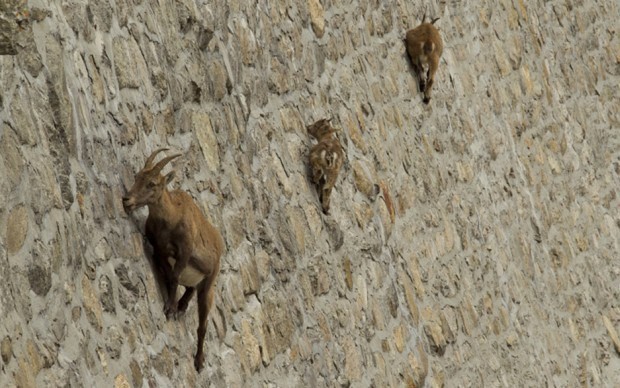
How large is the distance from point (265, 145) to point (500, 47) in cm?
440

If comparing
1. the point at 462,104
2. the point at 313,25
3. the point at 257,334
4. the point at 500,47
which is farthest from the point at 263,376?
the point at 500,47

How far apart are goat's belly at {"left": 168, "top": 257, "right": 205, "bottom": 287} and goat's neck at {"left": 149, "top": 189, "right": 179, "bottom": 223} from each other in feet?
0.60

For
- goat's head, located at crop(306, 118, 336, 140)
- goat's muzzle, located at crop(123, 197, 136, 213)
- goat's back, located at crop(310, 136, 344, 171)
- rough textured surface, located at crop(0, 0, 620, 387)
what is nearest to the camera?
rough textured surface, located at crop(0, 0, 620, 387)

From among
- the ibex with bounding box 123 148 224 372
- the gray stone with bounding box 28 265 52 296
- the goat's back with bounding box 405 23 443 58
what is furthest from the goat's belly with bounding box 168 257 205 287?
the goat's back with bounding box 405 23 443 58

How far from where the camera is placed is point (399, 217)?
892 centimetres

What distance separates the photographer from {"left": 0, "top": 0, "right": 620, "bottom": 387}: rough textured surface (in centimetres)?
506

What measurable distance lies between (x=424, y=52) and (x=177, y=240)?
414 cm

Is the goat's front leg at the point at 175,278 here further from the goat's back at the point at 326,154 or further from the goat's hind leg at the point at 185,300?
the goat's back at the point at 326,154

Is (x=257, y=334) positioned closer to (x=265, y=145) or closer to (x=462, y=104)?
(x=265, y=145)

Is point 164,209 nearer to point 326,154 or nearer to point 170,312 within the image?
point 170,312

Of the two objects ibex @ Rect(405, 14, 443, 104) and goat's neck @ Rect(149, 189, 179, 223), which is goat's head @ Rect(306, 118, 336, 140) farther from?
goat's neck @ Rect(149, 189, 179, 223)

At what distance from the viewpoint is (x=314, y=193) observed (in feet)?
25.5

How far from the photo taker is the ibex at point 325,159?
25.2ft

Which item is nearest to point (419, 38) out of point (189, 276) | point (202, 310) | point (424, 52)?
point (424, 52)
